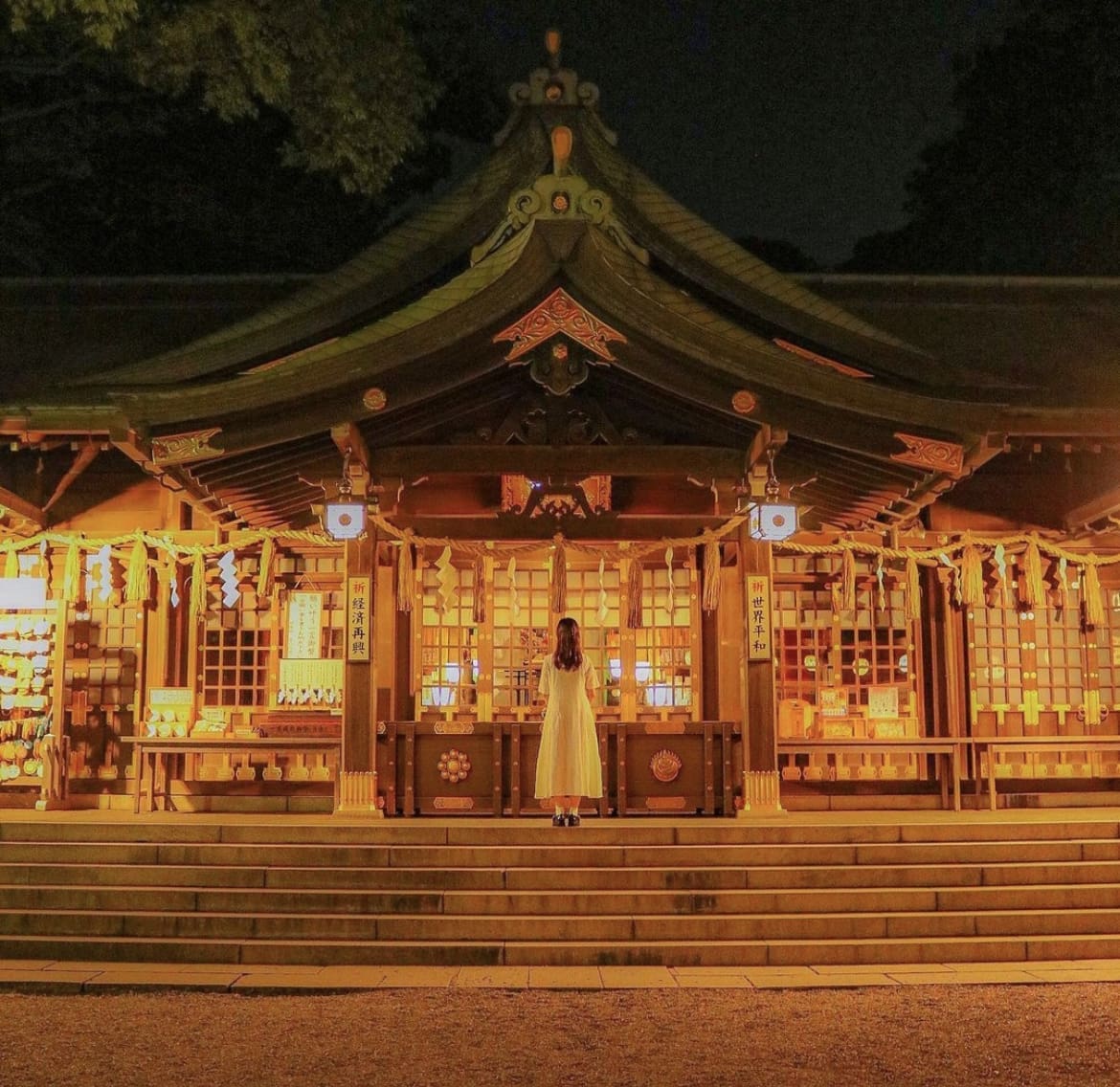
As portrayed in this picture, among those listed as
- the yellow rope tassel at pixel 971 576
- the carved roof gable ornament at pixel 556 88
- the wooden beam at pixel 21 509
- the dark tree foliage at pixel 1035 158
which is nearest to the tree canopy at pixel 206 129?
the carved roof gable ornament at pixel 556 88

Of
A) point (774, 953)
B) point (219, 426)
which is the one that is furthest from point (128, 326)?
point (774, 953)

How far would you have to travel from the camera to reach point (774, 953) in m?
8.98

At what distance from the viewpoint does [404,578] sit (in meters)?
13.1

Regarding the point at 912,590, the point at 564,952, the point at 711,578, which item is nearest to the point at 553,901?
the point at 564,952

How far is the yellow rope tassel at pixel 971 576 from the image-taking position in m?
13.8

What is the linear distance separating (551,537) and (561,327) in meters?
2.26

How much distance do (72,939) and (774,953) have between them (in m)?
5.03

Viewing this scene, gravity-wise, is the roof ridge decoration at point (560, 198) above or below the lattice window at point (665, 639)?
above

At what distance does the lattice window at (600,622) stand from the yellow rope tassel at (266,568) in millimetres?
3396

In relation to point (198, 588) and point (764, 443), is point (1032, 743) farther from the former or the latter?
point (198, 588)

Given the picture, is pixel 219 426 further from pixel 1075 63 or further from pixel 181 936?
pixel 1075 63

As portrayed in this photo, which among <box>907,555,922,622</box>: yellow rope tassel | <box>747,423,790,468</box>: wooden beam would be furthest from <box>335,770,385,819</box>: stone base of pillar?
<box>907,555,922,622</box>: yellow rope tassel

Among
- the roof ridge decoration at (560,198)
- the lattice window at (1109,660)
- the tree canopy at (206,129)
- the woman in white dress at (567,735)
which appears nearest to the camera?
the woman in white dress at (567,735)

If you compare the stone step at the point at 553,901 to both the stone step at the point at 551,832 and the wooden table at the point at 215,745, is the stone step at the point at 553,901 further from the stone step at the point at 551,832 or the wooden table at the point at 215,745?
the wooden table at the point at 215,745
